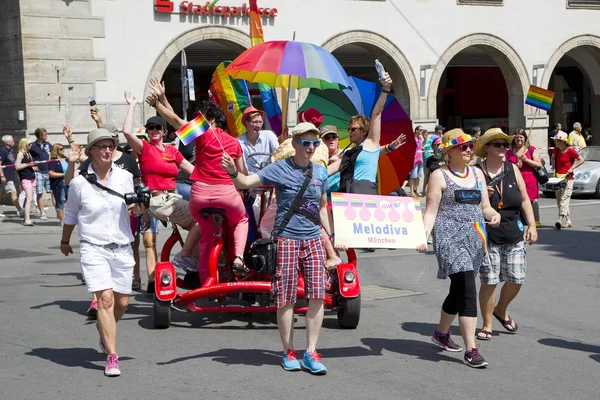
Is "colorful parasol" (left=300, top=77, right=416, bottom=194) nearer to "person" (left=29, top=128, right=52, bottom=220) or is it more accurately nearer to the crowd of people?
the crowd of people

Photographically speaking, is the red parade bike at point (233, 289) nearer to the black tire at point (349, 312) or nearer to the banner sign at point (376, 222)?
the black tire at point (349, 312)

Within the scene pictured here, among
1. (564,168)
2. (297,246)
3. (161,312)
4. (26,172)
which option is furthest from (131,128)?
(26,172)

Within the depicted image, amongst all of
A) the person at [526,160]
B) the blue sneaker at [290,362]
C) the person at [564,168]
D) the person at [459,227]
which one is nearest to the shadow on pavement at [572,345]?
the person at [459,227]

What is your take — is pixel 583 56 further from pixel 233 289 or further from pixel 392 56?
pixel 233 289

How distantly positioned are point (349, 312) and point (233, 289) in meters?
1.01

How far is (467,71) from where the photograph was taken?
3531cm

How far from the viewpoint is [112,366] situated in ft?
22.6

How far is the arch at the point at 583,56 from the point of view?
97.7 feet

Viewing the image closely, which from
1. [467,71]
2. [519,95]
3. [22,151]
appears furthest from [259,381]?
[467,71]

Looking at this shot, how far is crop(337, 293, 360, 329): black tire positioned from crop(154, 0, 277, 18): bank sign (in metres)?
15.7

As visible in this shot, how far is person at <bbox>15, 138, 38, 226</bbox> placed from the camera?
61.5ft

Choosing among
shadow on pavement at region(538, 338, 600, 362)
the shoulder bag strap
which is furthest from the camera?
shadow on pavement at region(538, 338, 600, 362)

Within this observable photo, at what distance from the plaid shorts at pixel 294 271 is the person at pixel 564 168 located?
1049cm

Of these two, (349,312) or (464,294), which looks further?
(349,312)
